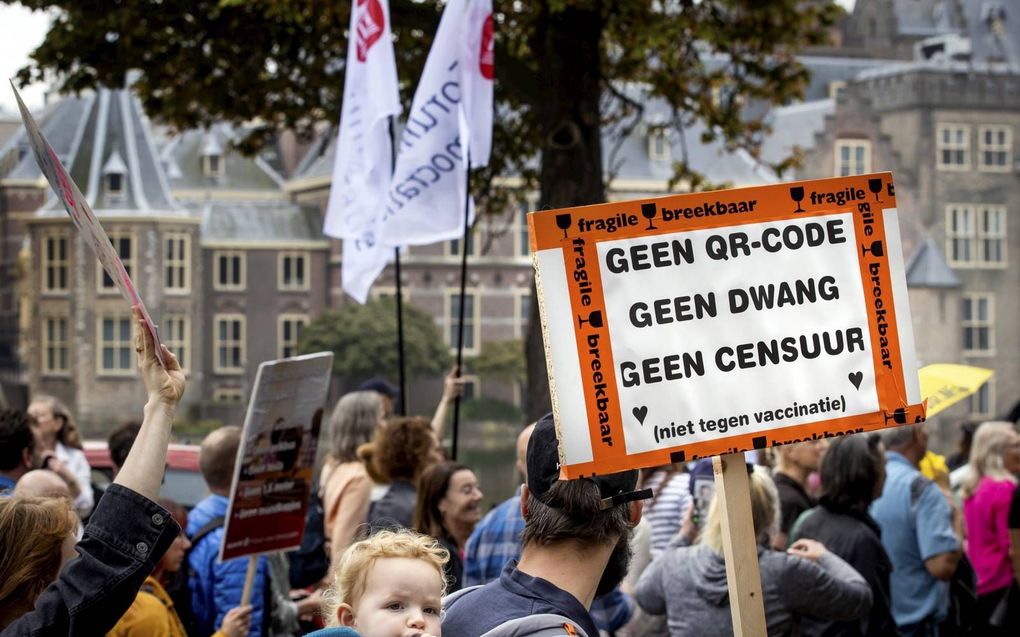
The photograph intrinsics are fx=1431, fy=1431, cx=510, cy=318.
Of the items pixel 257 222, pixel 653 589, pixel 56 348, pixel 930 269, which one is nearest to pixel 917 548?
pixel 653 589

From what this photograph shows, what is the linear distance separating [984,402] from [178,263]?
96.8 ft

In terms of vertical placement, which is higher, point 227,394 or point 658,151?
point 658,151

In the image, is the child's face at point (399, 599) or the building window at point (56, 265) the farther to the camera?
the building window at point (56, 265)

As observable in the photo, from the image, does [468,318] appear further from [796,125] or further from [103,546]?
[103,546]

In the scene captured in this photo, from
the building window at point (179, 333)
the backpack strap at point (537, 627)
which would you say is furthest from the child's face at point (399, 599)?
the building window at point (179, 333)

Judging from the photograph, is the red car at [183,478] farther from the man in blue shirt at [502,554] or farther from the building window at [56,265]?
the building window at [56,265]

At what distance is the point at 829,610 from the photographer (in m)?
4.43

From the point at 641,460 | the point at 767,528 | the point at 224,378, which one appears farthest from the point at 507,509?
the point at 224,378

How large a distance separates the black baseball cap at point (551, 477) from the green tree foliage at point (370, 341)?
1747 inches

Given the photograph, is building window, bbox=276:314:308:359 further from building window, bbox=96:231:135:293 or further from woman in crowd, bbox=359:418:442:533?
woman in crowd, bbox=359:418:442:533

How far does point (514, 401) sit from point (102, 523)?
50420 millimetres

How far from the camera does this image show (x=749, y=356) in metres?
2.99

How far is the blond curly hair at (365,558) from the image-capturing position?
2.87 meters

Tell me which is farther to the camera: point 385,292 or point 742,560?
point 385,292
